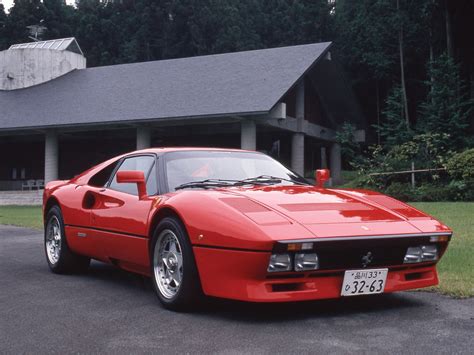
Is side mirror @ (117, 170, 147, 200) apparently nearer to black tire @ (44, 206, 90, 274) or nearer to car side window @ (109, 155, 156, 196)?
car side window @ (109, 155, 156, 196)

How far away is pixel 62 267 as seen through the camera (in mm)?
6273

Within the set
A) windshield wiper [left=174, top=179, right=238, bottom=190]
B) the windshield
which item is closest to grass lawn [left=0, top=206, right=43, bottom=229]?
the windshield

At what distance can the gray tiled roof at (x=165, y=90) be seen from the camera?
2386 cm

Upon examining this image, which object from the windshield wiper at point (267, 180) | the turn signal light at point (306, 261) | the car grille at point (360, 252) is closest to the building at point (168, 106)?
the windshield wiper at point (267, 180)

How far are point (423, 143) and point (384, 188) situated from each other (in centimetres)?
342

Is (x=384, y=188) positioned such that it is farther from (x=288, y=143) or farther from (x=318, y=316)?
(x=318, y=316)

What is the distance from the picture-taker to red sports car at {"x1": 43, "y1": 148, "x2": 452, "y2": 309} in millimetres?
3805

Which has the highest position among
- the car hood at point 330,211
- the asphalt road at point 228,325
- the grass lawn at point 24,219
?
the car hood at point 330,211

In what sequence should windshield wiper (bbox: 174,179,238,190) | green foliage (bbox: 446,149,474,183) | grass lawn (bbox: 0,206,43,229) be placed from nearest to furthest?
windshield wiper (bbox: 174,179,238,190) → grass lawn (bbox: 0,206,43,229) → green foliage (bbox: 446,149,474,183)

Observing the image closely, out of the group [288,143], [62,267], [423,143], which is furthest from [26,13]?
[62,267]

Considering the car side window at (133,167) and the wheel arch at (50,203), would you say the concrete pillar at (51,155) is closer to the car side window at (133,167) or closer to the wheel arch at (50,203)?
the wheel arch at (50,203)

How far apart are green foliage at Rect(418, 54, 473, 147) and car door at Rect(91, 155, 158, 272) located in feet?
70.7

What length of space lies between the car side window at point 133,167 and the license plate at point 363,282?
6.30 ft

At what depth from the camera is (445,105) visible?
85.9 feet
